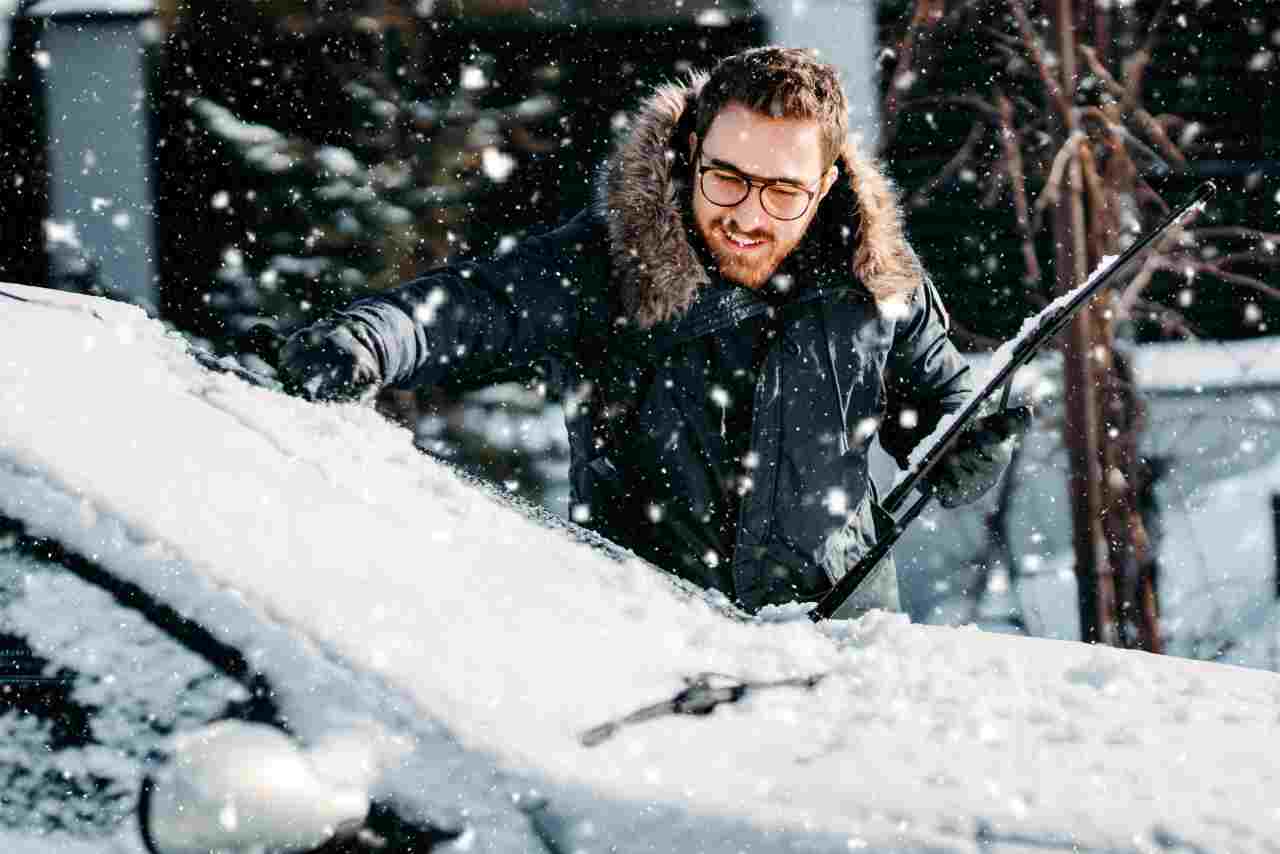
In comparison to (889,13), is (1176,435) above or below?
below

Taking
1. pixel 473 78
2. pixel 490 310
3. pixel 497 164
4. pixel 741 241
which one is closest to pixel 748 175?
pixel 741 241

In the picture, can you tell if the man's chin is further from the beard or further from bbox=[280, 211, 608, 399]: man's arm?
bbox=[280, 211, 608, 399]: man's arm

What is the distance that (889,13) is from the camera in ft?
22.8

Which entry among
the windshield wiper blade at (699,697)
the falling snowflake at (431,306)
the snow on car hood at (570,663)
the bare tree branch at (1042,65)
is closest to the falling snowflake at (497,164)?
the bare tree branch at (1042,65)

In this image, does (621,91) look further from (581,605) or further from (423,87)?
(581,605)

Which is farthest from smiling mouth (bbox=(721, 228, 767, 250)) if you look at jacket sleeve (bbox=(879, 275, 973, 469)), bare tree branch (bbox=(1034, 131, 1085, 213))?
bare tree branch (bbox=(1034, 131, 1085, 213))

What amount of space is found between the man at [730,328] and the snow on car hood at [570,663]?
1004 millimetres

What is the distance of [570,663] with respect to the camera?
1.48 meters

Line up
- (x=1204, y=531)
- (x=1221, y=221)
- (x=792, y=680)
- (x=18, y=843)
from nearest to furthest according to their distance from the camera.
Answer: (x=18, y=843) → (x=792, y=680) → (x=1204, y=531) → (x=1221, y=221)

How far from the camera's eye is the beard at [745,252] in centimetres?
284

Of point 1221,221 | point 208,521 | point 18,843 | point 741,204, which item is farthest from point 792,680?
point 1221,221

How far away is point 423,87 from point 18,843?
17.8 feet

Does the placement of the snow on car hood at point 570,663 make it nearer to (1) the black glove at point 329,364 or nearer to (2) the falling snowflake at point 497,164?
(1) the black glove at point 329,364

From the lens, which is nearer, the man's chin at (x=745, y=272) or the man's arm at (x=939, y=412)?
the man's chin at (x=745, y=272)
